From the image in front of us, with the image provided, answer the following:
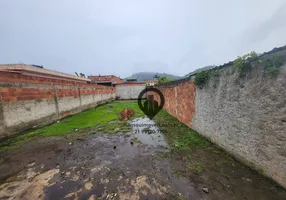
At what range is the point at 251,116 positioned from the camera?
2600 millimetres

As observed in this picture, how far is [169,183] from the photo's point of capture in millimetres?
2354

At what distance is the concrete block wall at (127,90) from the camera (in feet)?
71.1

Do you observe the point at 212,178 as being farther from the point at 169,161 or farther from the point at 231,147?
the point at 231,147

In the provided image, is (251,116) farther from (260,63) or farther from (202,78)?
(202,78)

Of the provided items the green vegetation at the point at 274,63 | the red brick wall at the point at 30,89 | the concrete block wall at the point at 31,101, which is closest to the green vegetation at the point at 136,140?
the green vegetation at the point at 274,63

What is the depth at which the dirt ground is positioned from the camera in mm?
2107

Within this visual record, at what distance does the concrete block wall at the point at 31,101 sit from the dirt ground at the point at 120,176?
1.49 metres

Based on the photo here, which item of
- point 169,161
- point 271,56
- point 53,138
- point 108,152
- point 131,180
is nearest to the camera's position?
point 271,56

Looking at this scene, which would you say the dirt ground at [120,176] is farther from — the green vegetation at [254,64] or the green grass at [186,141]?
the green vegetation at [254,64]

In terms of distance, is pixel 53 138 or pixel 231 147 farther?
pixel 53 138

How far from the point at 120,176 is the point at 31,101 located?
545cm

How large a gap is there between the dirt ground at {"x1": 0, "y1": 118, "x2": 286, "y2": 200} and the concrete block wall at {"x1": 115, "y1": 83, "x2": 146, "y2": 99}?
58.8 ft

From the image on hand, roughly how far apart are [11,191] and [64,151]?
1495 millimetres

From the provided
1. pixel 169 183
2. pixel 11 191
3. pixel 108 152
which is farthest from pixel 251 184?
pixel 11 191
